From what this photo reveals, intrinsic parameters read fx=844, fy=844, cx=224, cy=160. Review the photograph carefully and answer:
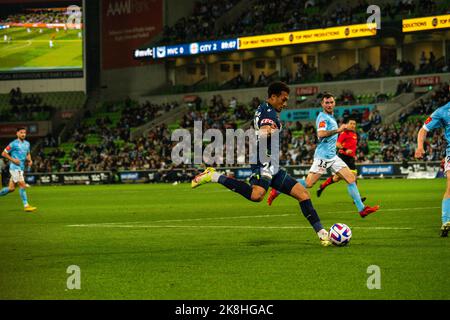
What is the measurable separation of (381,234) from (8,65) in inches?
2408

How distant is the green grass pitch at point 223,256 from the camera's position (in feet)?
30.9

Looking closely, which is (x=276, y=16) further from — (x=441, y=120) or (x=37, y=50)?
(x=441, y=120)

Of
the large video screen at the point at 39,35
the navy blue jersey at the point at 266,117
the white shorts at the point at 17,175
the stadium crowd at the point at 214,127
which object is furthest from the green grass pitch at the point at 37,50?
the navy blue jersey at the point at 266,117

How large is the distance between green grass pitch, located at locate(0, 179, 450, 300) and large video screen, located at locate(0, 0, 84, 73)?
50.9 m

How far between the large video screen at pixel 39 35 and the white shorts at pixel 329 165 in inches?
2151

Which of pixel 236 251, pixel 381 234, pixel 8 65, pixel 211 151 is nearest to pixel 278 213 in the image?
pixel 381 234

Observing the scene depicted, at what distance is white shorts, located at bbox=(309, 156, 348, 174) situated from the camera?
19.8 metres

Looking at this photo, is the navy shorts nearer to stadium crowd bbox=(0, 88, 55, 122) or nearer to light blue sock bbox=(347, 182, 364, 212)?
light blue sock bbox=(347, 182, 364, 212)

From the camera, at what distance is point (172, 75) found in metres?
76.6

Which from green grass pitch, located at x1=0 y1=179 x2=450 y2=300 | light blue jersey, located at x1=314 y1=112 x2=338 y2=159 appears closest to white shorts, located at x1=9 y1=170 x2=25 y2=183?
green grass pitch, located at x1=0 y1=179 x2=450 y2=300

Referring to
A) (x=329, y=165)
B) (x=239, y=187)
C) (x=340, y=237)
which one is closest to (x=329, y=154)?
(x=329, y=165)

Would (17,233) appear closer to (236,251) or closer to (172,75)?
(236,251)

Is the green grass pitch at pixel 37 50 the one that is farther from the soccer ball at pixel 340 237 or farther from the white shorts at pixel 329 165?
the soccer ball at pixel 340 237

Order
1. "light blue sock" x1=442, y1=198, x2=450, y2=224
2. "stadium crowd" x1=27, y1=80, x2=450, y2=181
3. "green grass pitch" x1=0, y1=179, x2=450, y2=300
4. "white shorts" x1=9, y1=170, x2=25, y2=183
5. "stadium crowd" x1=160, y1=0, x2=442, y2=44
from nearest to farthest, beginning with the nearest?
"green grass pitch" x1=0, y1=179, x2=450, y2=300 < "light blue sock" x1=442, y1=198, x2=450, y2=224 < "white shorts" x1=9, y1=170, x2=25, y2=183 < "stadium crowd" x1=27, y1=80, x2=450, y2=181 < "stadium crowd" x1=160, y1=0, x2=442, y2=44
